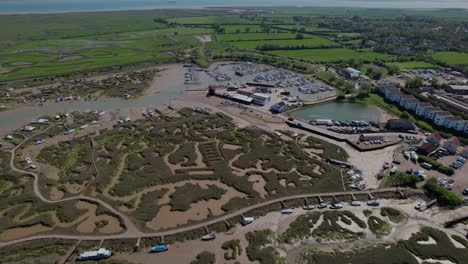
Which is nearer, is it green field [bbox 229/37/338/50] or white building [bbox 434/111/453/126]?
white building [bbox 434/111/453/126]

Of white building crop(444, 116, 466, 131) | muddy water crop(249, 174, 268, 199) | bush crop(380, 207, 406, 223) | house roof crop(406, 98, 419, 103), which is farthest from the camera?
house roof crop(406, 98, 419, 103)

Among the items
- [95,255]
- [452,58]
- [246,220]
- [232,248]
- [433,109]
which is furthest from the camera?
[452,58]

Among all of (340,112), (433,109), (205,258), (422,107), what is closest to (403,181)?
(340,112)

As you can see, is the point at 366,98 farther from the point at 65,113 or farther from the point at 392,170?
the point at 65,113

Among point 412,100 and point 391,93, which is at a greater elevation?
point 391,93

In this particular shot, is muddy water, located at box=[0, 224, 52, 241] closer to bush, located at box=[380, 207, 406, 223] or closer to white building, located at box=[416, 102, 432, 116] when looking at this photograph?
bush, located at box=[380, 207, 406, 223]

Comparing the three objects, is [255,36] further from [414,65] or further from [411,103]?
[411,103]

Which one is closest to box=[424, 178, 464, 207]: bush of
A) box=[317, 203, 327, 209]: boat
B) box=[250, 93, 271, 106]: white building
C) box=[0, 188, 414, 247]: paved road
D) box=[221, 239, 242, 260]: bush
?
box=[0, 188, 414, 247]: paved road
